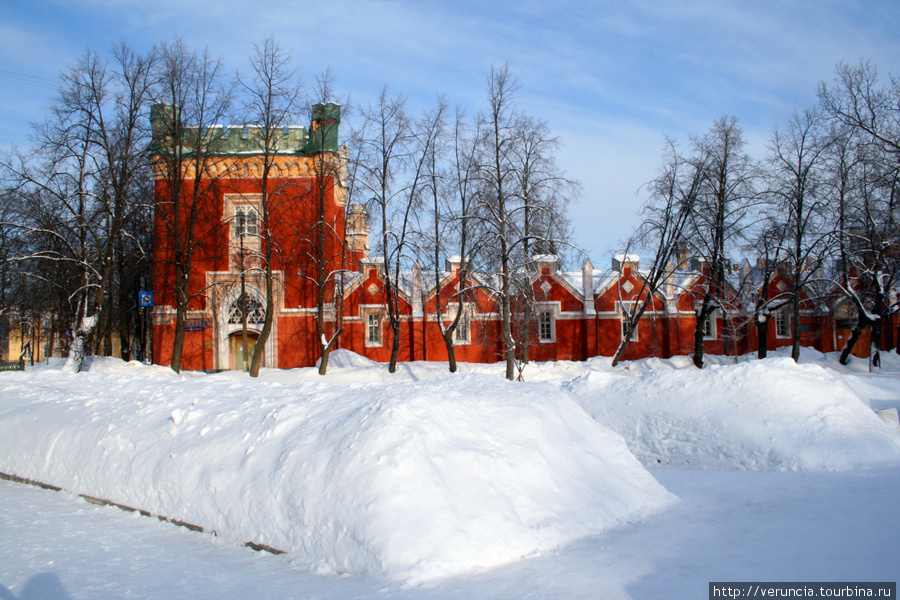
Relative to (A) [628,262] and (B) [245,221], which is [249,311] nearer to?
(B) [245,221]

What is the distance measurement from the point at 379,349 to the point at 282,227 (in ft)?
24.6

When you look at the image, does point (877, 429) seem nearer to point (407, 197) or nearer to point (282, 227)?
point (407, 197)

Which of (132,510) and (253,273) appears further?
(253,273)

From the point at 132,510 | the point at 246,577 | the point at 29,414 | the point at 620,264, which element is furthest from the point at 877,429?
the point at 620,264

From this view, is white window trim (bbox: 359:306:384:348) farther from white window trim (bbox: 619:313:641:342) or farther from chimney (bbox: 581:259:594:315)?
white window trim (bbox: 619:313:641:342)

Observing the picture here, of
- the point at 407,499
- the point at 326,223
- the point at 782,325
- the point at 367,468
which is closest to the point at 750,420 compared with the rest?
the point at 407,499

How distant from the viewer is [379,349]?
31.4 metres

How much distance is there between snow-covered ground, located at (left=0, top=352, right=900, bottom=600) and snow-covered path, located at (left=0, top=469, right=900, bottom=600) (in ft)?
0.11

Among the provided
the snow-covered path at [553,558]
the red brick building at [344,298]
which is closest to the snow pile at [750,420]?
the snow-covered path at [553,558]

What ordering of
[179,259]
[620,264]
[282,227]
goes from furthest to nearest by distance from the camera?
[620,264] < [282,227] < [179,259]

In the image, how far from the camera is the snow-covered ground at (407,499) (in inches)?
249

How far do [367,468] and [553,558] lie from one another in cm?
221

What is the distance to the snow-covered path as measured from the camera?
238 inches

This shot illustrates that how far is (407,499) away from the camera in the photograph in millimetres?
6703
